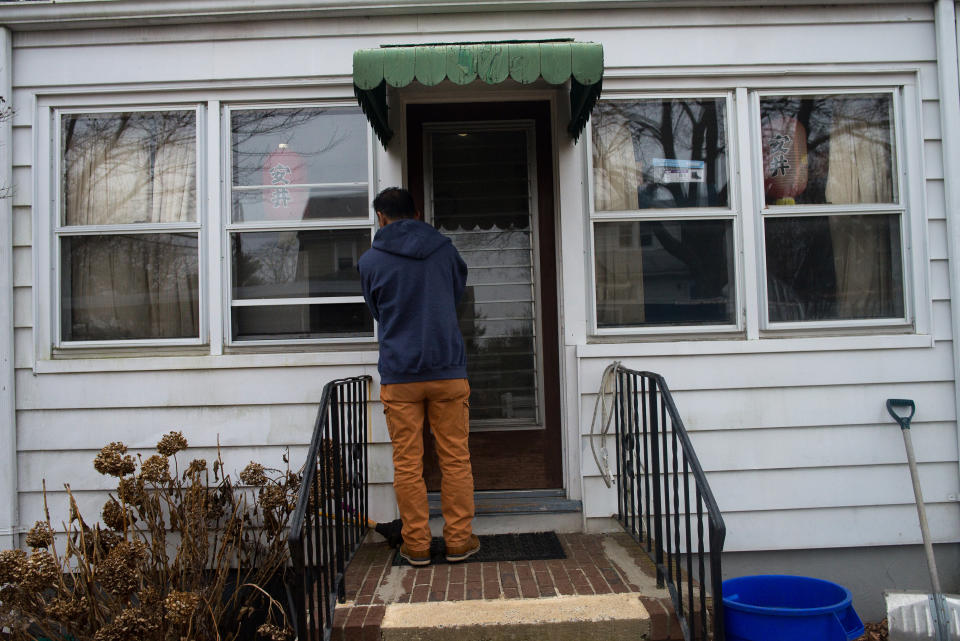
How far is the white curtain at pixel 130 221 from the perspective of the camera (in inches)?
157

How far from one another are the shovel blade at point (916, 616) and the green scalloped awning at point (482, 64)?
3.05m

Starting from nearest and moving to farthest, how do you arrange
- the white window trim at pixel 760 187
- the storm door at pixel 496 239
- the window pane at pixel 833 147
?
1. the white window trim at pixel 760 187
2. the window pane at pixel 833 147
3. the storm door at pixel 496 239

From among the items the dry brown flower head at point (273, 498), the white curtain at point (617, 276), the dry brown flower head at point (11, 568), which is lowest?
the dry brown flower head at point (11, 568)

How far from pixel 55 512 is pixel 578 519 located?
299 cm

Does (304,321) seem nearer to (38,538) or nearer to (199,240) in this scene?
(199,240)

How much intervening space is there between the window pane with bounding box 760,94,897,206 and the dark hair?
2270mm

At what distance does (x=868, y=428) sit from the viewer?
3.86 m

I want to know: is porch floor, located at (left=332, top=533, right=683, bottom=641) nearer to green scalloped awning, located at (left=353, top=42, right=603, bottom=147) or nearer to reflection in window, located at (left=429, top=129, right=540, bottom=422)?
reflection in window, located at (left=429, top=129, right=540, bottom=422)

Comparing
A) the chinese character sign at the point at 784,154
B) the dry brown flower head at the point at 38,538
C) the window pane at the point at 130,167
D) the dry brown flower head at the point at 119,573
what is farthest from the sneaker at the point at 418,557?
the chinese character sign at the point at 784,154

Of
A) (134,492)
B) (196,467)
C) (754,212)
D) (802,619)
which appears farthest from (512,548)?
(754,212)

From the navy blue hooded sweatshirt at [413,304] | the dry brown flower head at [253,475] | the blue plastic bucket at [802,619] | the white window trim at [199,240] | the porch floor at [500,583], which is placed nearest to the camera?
the blue plastic bucket at [802,619]

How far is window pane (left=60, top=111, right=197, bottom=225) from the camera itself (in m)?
4.02

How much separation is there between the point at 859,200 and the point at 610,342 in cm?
175

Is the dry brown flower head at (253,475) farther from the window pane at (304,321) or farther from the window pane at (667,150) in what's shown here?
the window pane at (667,150)
